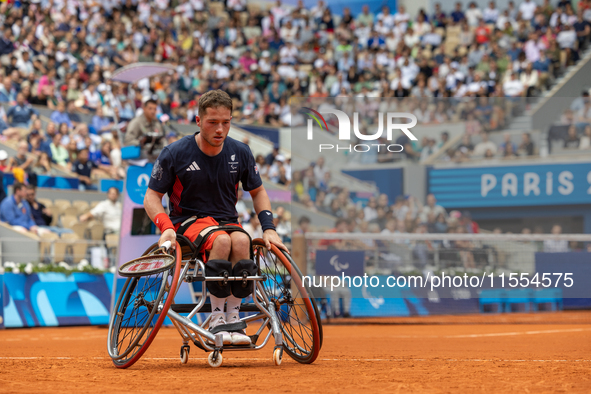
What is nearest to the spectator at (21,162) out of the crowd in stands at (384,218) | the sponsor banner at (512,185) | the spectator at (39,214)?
the spectator at (39,214)

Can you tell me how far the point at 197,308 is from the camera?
185 inches

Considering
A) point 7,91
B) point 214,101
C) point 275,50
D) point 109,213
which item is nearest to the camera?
point 214,101

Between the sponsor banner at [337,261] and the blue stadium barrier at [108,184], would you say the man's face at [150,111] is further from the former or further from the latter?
the sponsor banner at [337,261]

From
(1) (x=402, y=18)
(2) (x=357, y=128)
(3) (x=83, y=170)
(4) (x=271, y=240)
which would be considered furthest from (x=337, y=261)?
(1) (x=402, y=18)

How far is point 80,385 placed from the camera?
12.9ft

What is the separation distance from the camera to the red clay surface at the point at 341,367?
383cm

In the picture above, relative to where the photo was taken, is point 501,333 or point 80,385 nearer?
point 80,385

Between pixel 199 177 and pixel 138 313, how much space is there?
3.20 ft

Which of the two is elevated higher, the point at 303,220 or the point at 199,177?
the point at 199,177

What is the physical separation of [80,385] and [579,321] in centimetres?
887

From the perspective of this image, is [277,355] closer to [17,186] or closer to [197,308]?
[197,308]

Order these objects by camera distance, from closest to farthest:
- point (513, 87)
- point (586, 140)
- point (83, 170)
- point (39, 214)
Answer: point (586, 140)
point (39, 214)
point (83, 170)
point (513, 87)

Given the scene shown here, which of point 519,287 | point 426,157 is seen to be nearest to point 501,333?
point 519,287

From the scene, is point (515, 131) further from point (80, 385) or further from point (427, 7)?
point (427, 7)
